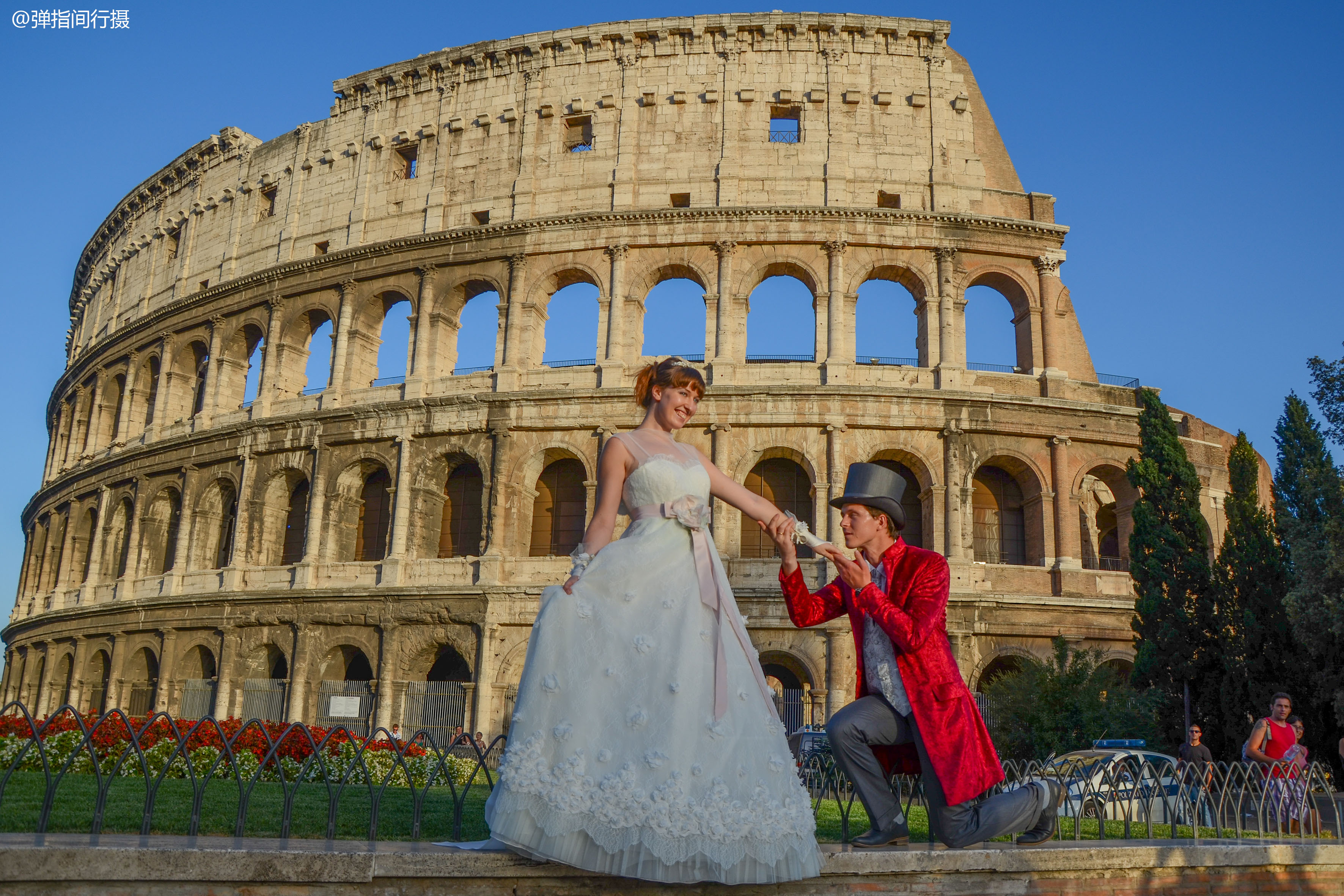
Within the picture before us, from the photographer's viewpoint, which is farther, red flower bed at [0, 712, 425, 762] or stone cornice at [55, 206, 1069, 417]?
stone cornice at [55, 206, 1069, 417]

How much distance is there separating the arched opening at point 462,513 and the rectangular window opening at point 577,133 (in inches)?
306

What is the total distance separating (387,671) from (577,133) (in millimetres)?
12851

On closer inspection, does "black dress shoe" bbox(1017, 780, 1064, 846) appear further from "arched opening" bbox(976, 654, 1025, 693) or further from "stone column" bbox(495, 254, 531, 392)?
"stone column" bbox(495, 254, 531, 392)

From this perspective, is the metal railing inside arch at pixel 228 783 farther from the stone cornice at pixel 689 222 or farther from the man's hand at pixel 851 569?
the stone cornice at pixel 689 222

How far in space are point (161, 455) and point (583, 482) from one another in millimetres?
12109

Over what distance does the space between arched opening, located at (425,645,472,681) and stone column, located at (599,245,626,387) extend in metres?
7.25

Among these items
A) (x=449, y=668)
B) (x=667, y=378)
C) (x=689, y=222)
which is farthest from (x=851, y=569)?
(x=449, y=668)

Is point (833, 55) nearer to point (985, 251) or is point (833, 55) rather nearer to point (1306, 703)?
point (985, 251)

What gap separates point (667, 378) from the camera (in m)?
4.62

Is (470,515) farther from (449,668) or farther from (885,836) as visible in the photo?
(885,836)

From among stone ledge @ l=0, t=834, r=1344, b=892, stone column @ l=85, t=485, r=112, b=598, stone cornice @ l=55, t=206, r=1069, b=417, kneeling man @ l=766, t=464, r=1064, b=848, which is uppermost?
stone cornice @ l=55, t=206, r=1069, b=417

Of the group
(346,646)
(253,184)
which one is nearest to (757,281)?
(346,646)

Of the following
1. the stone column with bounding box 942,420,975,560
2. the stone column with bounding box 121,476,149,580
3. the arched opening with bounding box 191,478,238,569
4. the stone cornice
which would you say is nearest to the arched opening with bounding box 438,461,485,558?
the stone cornice

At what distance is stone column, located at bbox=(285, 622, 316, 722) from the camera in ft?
70.9
